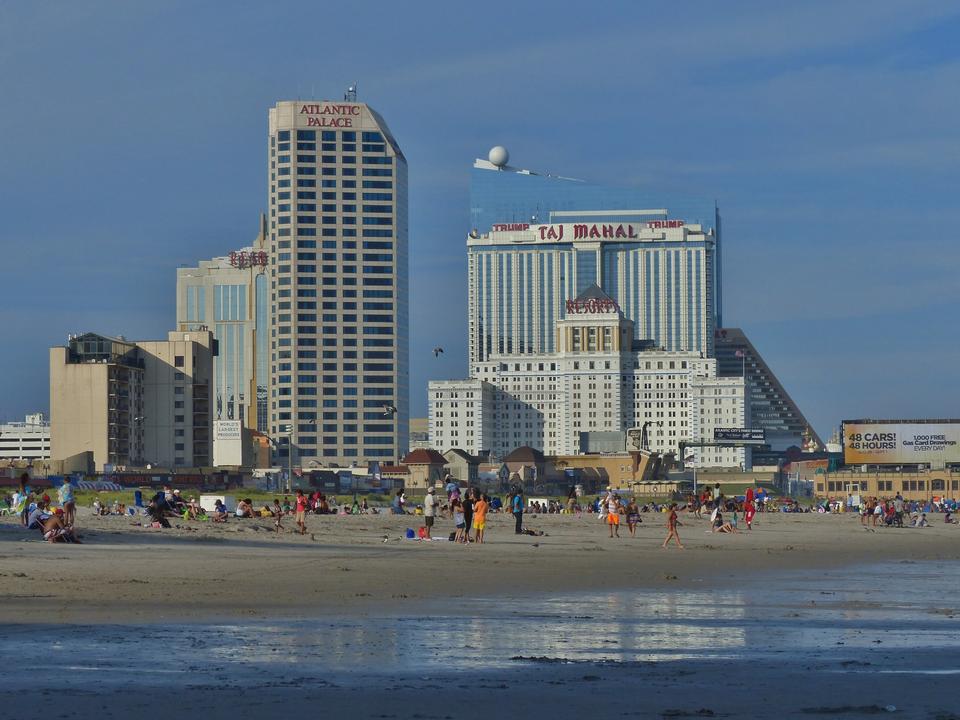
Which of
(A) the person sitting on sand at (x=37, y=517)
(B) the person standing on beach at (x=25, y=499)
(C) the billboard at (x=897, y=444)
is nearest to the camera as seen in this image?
(A) the person sitting on sand at (x=37, y=517)

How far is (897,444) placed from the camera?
167125mm

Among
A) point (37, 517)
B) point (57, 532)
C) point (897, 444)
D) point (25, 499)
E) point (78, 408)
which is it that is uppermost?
point (78, 408)

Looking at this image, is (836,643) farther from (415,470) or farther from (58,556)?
(415,470)

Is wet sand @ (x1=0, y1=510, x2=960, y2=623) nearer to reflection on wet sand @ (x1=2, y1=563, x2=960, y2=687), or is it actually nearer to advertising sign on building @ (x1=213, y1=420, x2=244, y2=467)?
reflection on wet sand @ (x1=2, y1=563, x2=960, y2=687)

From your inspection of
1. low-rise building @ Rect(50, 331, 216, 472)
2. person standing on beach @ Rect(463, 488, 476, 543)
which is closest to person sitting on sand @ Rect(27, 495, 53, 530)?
person standing on beach @ Rect(463, 488, 476, 543)

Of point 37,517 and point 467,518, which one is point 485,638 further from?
point 467,518

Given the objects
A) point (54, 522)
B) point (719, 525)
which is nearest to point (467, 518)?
point (54, 522)

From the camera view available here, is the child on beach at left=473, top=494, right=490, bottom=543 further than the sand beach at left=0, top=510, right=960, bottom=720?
Yes

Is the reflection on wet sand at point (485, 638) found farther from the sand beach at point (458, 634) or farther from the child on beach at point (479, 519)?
the child on beach at point (479, 519)

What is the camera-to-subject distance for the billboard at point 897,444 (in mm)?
166500

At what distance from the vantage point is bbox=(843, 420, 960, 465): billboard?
16650 cm

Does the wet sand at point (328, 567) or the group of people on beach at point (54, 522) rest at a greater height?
the group of people on beach at point (54, 522)

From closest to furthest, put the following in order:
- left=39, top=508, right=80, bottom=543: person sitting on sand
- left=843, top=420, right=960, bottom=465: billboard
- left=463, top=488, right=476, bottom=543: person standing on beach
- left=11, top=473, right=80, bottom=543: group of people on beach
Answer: left=39, top=508, right=80, bottom=543: person sitting on sand
left=11, top=473, right=80, bottom=543: group of people on beach
left=463, top=488, right=476, bottom=543: person standing on beach
left=843, top=420, right=960, bottom=465: billboard

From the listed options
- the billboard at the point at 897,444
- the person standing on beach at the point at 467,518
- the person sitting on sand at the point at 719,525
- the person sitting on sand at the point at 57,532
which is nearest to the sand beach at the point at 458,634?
the person sitting on sand at the point at 57,532
